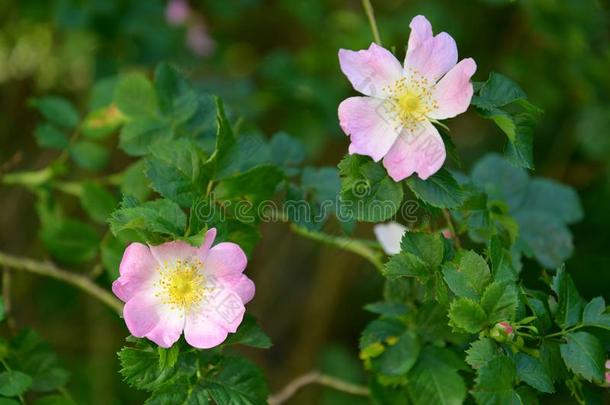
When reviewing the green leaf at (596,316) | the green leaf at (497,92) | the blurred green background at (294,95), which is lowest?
the blurred green background at (294,95)

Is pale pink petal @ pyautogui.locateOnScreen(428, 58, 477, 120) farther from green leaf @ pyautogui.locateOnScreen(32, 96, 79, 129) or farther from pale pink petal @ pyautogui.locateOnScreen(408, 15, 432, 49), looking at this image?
green leaf @ pyautogui.locateOnScreen(32, 96, 79, 129)

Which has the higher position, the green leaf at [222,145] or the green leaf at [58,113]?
the green leaf at [222,145]

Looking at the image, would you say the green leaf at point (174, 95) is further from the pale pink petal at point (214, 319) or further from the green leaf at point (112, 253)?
the pale pink petal at point (214, 319)

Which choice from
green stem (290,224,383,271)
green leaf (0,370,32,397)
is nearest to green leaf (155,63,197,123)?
green stem (290,224,383,271)

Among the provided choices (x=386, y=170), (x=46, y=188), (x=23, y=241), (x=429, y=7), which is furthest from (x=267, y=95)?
(x=386, y=170)

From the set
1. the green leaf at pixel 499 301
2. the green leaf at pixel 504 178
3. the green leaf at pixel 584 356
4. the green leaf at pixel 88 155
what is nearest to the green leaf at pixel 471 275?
the green leaf at pixel 499 301

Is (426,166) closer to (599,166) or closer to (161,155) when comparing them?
(161,155)

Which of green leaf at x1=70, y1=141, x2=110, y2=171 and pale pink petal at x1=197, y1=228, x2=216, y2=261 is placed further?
green leaf at x1=70, y1=141, x2=110, y2=171
